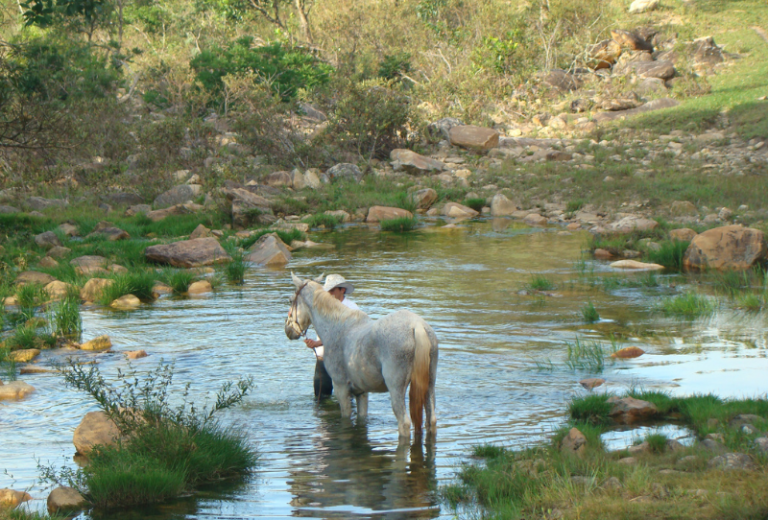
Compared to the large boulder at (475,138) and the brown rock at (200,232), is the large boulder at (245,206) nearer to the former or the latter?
the brown rock at (200,232)

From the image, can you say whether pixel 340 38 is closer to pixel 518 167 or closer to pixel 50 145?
pixel 518 167

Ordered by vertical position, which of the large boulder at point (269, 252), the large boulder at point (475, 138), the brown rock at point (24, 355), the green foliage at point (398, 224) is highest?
the large boulder at point (475, 138)

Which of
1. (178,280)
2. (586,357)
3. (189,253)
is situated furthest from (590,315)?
(189,253)

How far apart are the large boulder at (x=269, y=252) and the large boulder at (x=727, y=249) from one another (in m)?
8.14

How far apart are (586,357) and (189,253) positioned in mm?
9683

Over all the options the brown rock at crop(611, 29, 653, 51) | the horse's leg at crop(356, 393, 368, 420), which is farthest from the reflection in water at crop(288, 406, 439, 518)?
the brown rock at crop(611, 29, 653, 51)

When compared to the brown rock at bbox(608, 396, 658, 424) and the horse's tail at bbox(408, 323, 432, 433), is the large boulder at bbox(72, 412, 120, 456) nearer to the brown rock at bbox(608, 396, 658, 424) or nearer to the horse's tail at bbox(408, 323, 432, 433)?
the horse's tail at bbox(408, 323, 432, 433)

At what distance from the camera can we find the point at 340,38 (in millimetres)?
42750

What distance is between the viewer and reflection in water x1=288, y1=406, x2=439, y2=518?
4.95m

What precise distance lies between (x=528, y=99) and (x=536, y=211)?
1587cm

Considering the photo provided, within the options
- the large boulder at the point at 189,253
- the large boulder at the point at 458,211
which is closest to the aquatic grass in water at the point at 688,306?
the large boulder at the point at 189,253

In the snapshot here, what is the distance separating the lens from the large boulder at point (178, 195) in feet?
74.2

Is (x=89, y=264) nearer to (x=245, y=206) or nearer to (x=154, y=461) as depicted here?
(x=245, y=206)

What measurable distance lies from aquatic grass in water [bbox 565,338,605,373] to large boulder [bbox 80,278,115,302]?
7.76 meters
